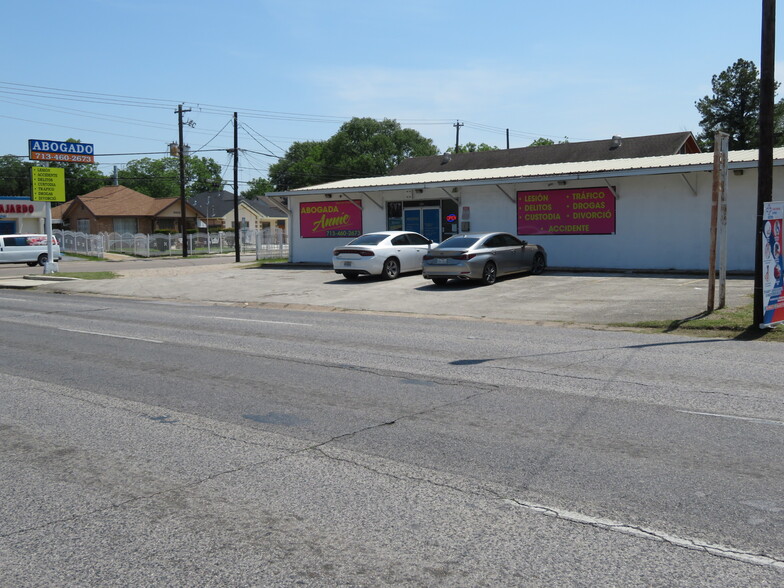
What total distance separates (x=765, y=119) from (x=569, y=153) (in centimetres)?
3060

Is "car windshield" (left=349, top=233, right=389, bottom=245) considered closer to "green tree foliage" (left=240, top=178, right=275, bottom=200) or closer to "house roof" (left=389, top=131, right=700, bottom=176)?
"house roof" (left=389, top=131, right=700, bottom=176)

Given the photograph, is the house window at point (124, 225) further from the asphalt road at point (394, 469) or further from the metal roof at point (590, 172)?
the asphalt road at point (394, 469)

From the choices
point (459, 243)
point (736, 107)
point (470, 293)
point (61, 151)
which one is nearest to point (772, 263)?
point (470, 293)

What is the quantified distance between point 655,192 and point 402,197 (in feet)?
32.7

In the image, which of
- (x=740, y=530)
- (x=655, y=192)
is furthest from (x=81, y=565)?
(x=655, y=192)

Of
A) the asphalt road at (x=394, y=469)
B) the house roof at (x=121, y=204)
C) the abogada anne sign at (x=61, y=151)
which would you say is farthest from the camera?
the house roof at (x=121, y=204)

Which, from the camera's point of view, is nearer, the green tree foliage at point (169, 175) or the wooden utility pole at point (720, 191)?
the wooden utility pole at point (720, 191)

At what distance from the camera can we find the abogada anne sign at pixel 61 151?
113 feet

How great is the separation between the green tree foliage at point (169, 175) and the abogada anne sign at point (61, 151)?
84.3 meters

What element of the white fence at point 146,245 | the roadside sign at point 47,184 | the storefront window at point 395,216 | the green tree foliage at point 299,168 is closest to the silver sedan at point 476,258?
the storefront window at point 395,216

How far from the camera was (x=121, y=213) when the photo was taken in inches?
2611

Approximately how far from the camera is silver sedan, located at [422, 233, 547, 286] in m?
20.4

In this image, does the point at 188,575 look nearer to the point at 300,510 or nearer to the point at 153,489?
the point at 300,510

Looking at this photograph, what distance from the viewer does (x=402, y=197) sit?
29047 mm
